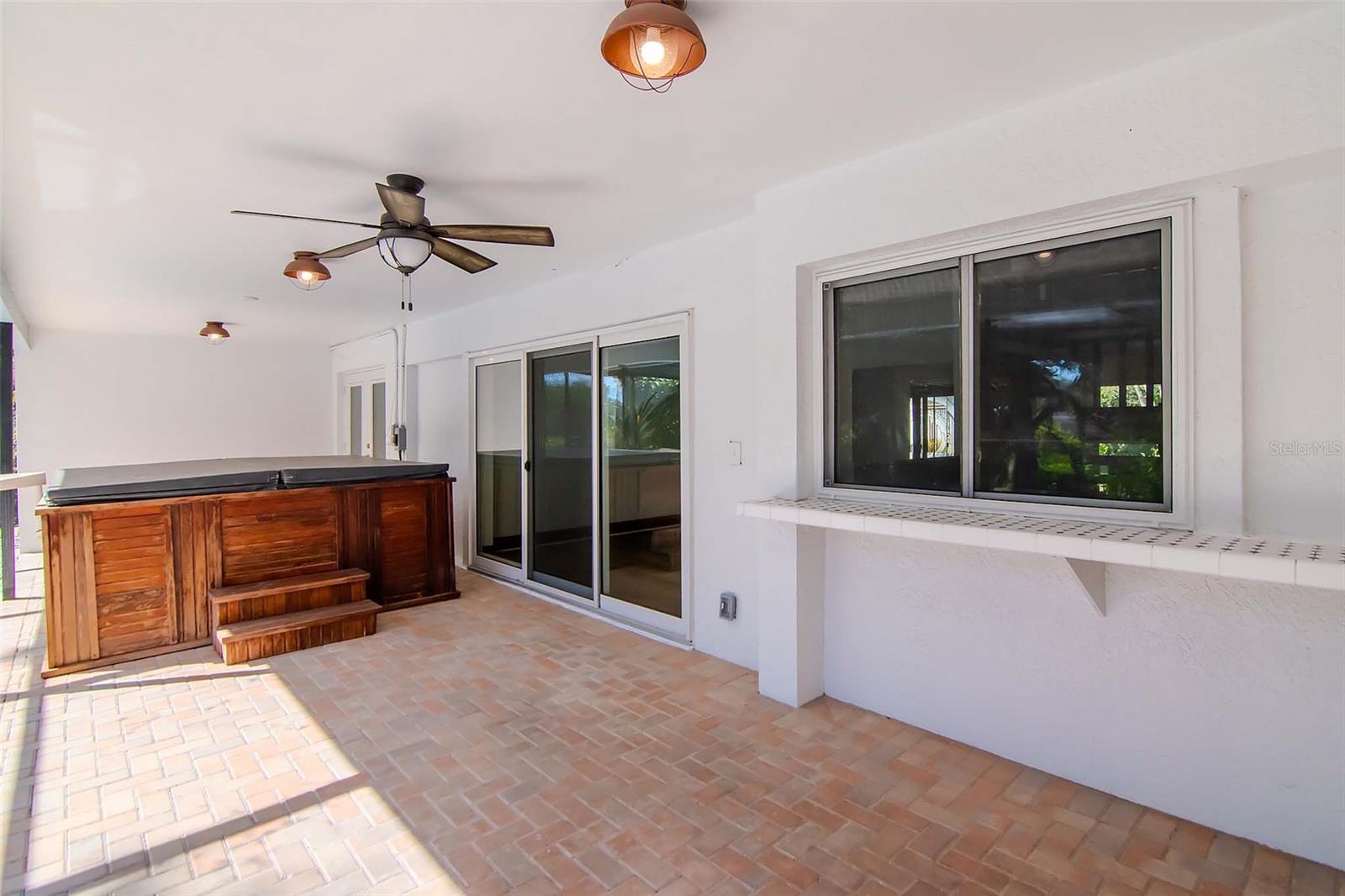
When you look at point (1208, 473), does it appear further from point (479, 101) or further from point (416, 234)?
point (416, 234)

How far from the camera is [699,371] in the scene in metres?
3.79

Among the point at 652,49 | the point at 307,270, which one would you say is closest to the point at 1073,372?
the point at 652,49

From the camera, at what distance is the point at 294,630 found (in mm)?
3887

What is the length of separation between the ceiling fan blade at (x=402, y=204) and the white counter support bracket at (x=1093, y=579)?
2.79 metres

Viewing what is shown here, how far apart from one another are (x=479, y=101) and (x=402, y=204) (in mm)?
592

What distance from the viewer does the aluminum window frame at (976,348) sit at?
210 centimetres

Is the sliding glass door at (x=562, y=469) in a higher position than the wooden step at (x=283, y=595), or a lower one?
higher

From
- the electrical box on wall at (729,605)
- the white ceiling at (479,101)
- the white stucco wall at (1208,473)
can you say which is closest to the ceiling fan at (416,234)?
the white ceiling at (479,101)

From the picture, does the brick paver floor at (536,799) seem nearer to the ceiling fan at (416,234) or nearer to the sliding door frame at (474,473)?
the sliding door frame at (474,473)

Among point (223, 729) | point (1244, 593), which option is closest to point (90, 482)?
point (223, 729)

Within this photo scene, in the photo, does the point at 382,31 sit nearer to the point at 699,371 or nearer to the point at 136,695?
the point at 699,371

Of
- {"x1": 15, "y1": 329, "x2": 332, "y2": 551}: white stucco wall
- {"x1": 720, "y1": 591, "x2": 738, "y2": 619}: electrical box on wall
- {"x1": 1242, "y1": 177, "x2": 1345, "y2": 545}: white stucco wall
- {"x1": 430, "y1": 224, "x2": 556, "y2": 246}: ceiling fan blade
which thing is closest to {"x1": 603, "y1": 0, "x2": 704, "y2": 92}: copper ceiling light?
{"x1": 430, "y1": 224, "x2": 556, "y2": 246}: ceiling fan blade

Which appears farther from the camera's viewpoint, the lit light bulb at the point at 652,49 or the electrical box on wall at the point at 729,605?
the electrical box on wall at the point at 729,605

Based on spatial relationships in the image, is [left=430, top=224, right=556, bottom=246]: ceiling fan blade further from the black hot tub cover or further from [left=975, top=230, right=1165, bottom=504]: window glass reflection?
the black hot tub cover
